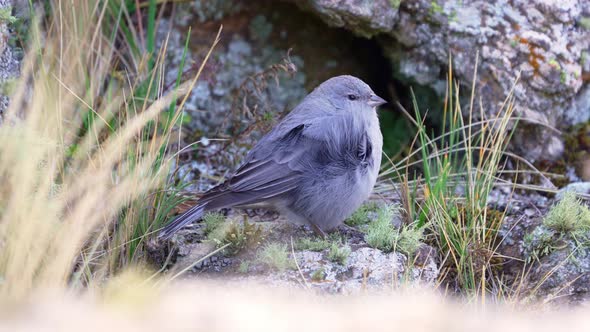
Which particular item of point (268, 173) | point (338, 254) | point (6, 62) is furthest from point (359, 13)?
point (6, 62)

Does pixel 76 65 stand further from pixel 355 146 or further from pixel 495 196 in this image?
pixel 495 196

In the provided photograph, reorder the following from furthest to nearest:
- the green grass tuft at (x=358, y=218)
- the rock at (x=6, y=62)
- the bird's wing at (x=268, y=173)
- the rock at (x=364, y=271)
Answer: the green grass tuft at (x=358, y=218)
the bird's wing at (x=268, y=173)
the rock at (x=6, y=62)
the rock at (x=364, y=271)

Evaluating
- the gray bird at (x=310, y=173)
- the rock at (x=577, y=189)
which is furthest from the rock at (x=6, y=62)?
the rock at (x=577, y=189)

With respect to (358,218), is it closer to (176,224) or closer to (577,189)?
(176,224)

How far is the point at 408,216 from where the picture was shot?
439 centimetres

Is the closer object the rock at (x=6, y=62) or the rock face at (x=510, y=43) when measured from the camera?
the rock at (x=6, y=62)

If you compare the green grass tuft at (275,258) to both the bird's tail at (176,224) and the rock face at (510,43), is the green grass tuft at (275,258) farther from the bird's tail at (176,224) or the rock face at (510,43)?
the rock face at (510,43)

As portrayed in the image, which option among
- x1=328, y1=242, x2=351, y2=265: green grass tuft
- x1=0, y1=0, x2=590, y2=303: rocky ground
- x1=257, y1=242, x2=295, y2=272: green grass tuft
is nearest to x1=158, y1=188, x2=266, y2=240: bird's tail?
x1=0, y1=0, x2=590, y2=303: rocky ground

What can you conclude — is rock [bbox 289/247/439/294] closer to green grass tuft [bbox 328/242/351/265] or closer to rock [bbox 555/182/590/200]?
green grass tuft [bbox 328/242/351/265]

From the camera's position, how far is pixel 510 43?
16.9 feet

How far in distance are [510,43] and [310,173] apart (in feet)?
6.72

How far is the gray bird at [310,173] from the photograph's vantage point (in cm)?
413

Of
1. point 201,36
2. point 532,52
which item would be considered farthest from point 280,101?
point 532,52

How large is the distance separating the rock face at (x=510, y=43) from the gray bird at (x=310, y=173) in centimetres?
121
